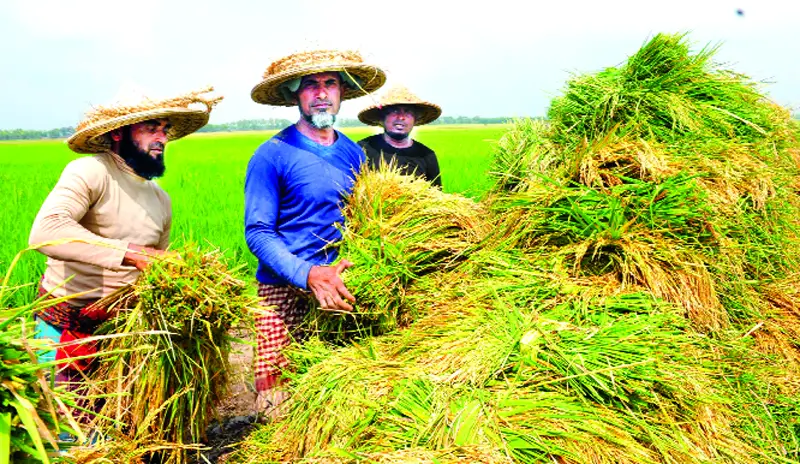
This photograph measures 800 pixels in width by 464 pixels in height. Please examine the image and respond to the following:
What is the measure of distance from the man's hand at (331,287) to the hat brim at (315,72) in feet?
3.16

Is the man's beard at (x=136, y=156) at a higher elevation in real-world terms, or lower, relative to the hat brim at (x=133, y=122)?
lower

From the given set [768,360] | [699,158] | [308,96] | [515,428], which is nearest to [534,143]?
[699,158]

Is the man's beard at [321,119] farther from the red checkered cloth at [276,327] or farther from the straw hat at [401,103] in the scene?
the straw hat at [401,103]

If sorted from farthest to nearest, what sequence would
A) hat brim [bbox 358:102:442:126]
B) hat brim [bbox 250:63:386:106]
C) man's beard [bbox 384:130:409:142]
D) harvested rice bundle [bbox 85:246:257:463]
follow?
hat brim [bbox 358:102:442:126] < man's beard [bbox 384:130:409:142] < hat brim [bbox 250:63:386:106] < harvested rice bundle [bbox 85:246:257:463]

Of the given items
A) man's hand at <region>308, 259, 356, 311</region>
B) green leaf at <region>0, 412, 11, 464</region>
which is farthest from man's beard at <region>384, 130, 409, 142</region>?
green leaf at <region>0, 412, 11, 464</region>

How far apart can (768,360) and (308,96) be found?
7.49 feet

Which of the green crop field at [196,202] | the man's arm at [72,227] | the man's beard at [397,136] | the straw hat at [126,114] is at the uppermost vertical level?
the straw hat at [126,114]

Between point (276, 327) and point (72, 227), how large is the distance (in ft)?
3.05

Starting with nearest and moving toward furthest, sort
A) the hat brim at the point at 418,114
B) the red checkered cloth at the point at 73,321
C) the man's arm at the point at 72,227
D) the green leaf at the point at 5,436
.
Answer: the green leaf at the point at 5,436, the man's arm at the point at 72,227, the red checkered cloth at the point at 73,321, the hat brim at the point at 418,114

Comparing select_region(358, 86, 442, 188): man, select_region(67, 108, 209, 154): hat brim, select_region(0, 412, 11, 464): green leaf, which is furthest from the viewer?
select_region(358, 86, 442, 188): man

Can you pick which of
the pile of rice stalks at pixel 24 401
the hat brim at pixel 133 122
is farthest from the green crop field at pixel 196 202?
the pile of rice stalks at pixel 24 401

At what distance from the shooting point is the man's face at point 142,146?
2.31m

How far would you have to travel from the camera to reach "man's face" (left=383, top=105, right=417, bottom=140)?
4320 mm

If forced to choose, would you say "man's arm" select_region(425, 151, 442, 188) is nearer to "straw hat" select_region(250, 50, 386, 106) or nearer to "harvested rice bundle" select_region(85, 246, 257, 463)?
"straw hat" select_region(250, 50, 386, 106)
